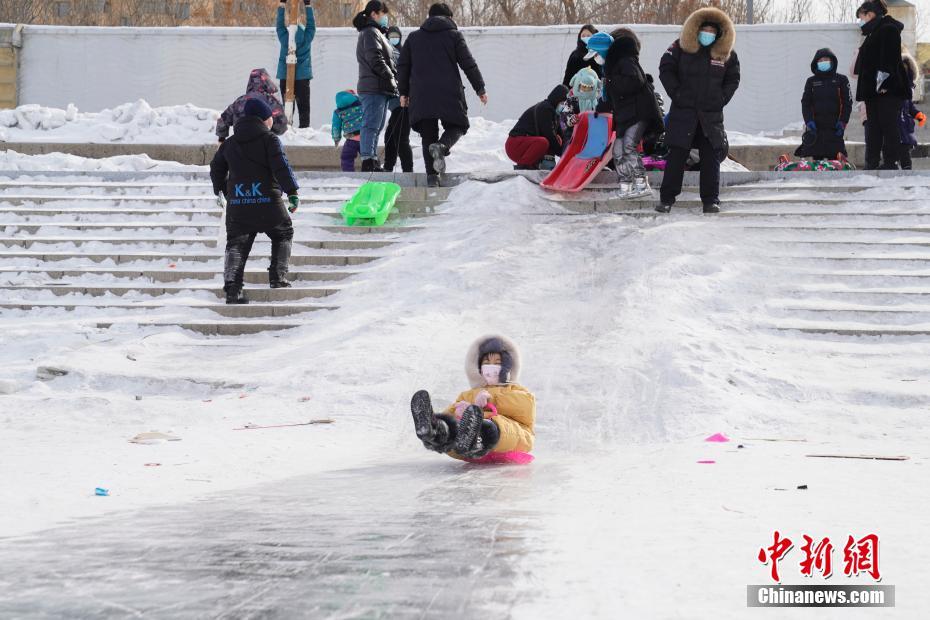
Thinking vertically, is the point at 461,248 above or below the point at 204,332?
above

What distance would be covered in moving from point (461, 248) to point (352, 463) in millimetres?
4458

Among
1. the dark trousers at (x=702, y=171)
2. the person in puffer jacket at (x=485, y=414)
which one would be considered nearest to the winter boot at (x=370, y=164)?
the dark trousers at (x=702, y=171)

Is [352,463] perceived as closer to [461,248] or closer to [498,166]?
[461,248]

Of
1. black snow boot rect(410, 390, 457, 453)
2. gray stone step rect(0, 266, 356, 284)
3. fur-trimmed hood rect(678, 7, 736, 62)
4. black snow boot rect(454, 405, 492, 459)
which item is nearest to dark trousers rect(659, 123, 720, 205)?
fur-trimmed hood rect(678, 7, 736, 62)

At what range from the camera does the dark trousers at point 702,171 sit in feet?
35.8

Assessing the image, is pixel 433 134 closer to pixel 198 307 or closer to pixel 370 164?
pixel 370 164

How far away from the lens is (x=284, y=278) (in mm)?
10086

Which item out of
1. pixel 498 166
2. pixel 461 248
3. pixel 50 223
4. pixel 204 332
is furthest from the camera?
pixel 498 166

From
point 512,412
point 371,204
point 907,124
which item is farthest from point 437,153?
point 512,412

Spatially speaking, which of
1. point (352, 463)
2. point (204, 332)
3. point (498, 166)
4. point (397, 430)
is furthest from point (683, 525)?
point (498, 166)

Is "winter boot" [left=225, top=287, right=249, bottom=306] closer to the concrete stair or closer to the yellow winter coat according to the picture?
the concrete stair

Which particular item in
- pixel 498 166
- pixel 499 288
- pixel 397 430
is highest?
pixel 498 166

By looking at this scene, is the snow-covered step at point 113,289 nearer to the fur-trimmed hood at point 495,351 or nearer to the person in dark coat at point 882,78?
the fur-trimmed hood at point 495,351

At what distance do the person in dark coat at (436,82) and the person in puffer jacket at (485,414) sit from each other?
19.3ft
